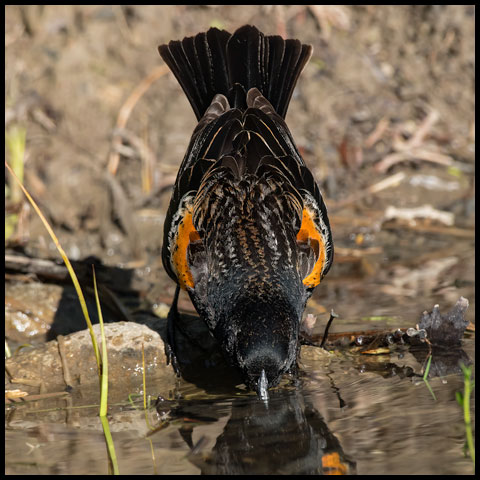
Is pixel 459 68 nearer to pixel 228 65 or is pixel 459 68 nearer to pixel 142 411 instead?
pixel 228 65

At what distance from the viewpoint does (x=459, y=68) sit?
33.8 ft

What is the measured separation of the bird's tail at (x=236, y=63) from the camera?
6.11 metres

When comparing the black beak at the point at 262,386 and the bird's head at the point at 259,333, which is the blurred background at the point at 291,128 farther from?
the black beak at the point at 262,386

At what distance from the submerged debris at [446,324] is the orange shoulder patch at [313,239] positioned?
74 cm

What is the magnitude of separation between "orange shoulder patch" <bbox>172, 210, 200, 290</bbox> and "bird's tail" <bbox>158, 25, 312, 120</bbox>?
118cm

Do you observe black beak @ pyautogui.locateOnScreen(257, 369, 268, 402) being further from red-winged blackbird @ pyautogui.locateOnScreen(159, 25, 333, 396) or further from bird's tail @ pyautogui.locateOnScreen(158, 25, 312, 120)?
bird's tail @ pyautogui.locateOnScreen(158, 25, 312, 120)

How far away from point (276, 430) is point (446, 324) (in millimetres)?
1645

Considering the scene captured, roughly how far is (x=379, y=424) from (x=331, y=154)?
5.91 m

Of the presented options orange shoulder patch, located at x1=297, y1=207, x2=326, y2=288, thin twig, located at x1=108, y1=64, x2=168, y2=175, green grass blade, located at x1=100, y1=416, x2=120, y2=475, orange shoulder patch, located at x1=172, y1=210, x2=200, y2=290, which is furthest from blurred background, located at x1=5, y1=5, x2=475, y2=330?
green grass blade, located at x1=100, y1=416, x2=120, y2=475

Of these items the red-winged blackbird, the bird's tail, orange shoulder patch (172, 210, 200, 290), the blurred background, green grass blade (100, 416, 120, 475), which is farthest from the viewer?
the blurred background

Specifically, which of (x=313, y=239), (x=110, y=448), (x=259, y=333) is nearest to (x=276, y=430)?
(x=259, y=333)

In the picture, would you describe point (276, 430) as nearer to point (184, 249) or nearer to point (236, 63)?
point (184, 249)

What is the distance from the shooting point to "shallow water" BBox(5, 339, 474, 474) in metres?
3.47

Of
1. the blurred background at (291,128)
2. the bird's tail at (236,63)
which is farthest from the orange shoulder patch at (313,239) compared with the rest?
the blurred background at (291,128)
